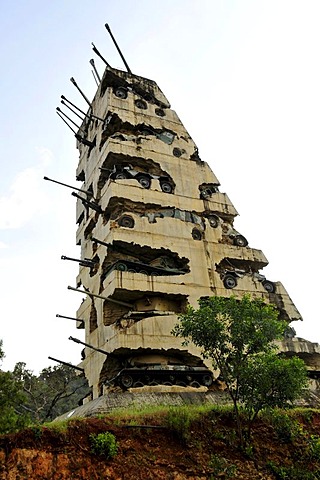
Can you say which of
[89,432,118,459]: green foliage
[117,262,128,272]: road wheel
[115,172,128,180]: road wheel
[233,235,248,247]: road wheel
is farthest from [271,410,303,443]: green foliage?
[115,172,128,180]: road wheel

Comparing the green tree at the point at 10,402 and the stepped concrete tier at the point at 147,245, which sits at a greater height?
the stepped concrete tier at the point at 147,245

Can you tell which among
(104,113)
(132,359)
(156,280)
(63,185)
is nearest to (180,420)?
(132,359)

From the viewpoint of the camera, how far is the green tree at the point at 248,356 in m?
15.9

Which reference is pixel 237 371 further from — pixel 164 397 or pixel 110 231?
pixel 110 231

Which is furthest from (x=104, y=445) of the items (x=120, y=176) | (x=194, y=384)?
(x=120, y=176)

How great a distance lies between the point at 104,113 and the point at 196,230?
10.6 metres

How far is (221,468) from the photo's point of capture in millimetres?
14758

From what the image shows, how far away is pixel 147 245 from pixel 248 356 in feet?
35.1

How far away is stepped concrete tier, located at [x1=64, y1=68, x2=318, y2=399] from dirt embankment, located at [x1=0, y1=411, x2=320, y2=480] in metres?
6.66

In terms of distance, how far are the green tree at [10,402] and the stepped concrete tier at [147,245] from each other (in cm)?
948

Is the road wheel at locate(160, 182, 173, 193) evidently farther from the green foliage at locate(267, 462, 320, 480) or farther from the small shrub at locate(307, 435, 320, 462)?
the green foliage at locate(267, 462, 320, 480)

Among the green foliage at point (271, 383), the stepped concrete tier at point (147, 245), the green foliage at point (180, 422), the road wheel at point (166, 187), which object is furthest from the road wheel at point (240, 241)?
the green foliage at point (180, 422)

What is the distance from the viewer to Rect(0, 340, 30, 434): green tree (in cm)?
1288

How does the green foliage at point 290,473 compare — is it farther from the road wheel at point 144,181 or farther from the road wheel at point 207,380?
the road wheel at point 144,181
